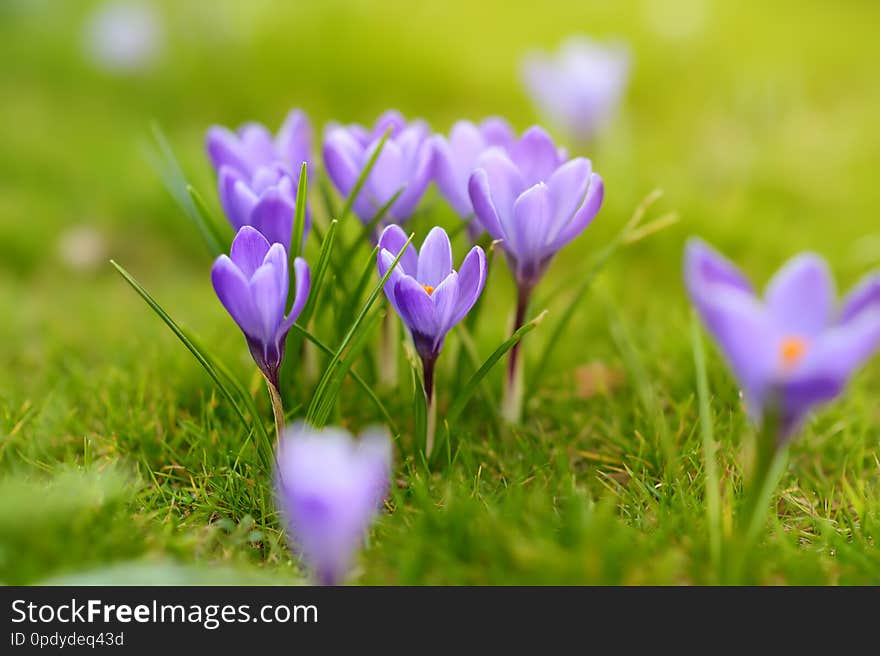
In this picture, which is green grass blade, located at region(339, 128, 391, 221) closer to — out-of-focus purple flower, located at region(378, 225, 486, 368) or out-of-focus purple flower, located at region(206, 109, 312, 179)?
out-of-focus purple flower, located at region(206, 109, 312, 179)

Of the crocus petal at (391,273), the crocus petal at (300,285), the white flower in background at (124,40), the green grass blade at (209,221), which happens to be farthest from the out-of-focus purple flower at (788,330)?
the white flower in background at (124,40)

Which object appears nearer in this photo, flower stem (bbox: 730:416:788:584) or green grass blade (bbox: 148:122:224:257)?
flower stem (bbox: 730:416:788:584)

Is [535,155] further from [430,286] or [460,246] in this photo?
[460,246]

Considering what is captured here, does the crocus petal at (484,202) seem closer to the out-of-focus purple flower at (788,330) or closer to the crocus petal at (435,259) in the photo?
the crocus petal at (435,259)

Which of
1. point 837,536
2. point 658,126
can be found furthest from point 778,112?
point 837,536

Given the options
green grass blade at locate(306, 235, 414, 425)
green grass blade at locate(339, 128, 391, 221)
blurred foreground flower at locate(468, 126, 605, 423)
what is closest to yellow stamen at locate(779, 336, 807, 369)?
blurred foreground flower at locate(468, 126, 605, 423)
